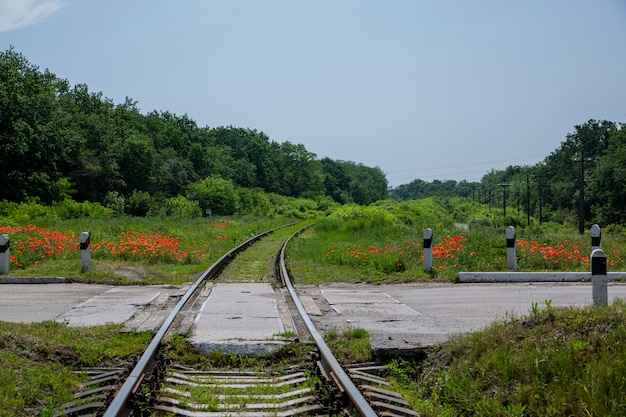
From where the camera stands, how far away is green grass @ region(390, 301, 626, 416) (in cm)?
446

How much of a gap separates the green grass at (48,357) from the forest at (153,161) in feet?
145

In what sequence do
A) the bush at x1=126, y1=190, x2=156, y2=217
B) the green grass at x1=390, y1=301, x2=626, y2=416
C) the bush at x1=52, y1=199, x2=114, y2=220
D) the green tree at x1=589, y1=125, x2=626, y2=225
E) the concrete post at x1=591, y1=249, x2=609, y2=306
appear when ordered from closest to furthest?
the green grass at x1=390, y1=301, x2=626, y2=416 < the concrete post at x1=591, y1=249, x2=609, y2=306 < the bush at x1=52, y1=199, x2=114, y2=220 < the bush at x1=126, y1=190, x2=156, y2=217 < the green tree at x1=589, y1=125, x2=626, y2=225

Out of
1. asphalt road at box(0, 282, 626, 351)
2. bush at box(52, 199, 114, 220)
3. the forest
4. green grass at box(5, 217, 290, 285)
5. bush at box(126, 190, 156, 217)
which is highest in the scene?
the forest

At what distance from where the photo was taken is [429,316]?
8.73m

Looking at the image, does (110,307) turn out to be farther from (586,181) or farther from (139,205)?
(586,181)

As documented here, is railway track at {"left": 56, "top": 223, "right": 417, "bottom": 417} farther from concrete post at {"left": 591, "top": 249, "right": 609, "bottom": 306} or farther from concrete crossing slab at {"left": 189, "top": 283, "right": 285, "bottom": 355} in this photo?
concrete post at {"left": 591, "top": 249, "right": 609, "bottom": 306}

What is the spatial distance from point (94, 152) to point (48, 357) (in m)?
64.3

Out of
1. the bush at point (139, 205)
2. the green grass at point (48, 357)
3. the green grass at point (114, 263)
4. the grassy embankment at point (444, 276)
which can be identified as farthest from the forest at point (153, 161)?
the green grass at point (48, 357)

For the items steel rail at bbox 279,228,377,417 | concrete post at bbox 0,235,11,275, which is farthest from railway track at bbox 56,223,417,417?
concrete post at bbox 0,235,11,275

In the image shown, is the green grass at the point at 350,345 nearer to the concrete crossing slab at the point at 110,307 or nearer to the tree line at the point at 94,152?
the concrete crossing slab at the point at 110,307

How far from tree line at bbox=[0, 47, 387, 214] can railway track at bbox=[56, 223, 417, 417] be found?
151 ft

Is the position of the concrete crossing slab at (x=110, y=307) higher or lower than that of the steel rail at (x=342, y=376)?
higher

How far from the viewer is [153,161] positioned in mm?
76062

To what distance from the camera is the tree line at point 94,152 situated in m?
49.7
